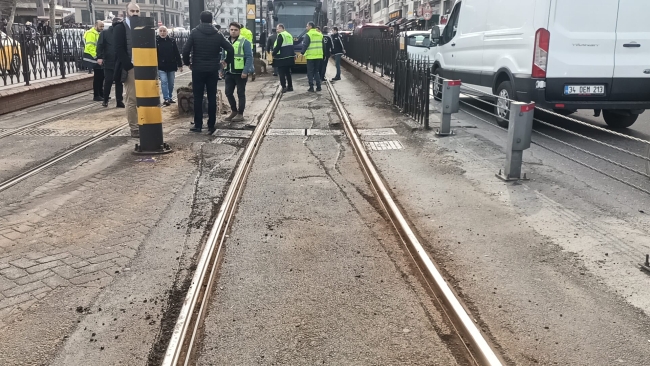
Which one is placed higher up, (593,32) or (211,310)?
(593,32)

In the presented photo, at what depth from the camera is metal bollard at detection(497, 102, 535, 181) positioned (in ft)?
21.7

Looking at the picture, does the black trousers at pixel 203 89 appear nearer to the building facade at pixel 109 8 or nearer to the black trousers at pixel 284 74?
the black trousers at pixel 284 74

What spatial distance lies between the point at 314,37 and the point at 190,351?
46.4ft

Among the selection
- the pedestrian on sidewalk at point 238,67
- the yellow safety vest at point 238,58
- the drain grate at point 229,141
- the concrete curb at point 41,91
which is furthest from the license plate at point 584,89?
the concrete curb at point 41,91

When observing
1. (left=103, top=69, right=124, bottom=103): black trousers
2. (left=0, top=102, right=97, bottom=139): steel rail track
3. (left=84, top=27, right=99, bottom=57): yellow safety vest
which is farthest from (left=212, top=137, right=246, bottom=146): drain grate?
(left=84, top=27, right=99, bottom=57): yellow safety vest

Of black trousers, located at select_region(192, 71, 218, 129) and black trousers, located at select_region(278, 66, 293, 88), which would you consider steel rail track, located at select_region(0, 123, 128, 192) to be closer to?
black trousers, located at select_region(192, 71, 218, 129)

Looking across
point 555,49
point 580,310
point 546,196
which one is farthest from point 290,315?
point 555,49

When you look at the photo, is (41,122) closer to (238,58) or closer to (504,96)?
(238,58)

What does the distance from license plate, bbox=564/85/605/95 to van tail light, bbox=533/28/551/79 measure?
41cm

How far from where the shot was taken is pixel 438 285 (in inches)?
155

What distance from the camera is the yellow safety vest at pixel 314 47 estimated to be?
16.2 metres

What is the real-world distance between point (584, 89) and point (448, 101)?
1.97 metres

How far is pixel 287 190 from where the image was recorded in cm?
641

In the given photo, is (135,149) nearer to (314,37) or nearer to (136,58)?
(136,58)
